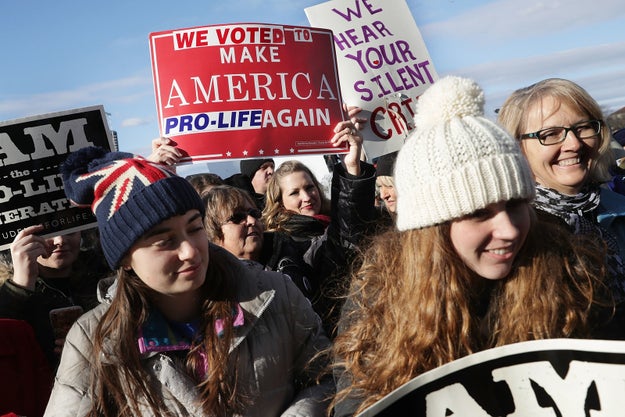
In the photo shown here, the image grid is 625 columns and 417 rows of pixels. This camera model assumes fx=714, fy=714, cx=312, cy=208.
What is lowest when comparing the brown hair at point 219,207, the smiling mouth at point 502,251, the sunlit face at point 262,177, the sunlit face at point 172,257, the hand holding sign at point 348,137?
the smiling mouth at point 502,251

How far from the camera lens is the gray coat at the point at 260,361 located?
2422 mm

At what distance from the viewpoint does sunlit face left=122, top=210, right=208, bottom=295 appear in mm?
2490

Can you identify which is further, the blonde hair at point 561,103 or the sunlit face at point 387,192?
the sunlit face at point 387,192

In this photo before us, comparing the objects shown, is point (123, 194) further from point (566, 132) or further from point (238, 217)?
point (566, 132)

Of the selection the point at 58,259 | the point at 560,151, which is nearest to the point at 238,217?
the point at 58,259

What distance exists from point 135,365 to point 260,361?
0.43m

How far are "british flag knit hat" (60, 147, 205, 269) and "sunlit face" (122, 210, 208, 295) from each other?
0.05 metres

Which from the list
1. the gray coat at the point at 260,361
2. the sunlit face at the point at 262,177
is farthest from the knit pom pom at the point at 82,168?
the sunlit face at the point at 262,177

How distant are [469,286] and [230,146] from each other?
2.21 meters

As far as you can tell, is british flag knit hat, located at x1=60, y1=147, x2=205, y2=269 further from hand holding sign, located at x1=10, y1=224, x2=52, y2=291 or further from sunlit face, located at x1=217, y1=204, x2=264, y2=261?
sunlit face, located at x1=217, y1=204, x2=264, y2=261

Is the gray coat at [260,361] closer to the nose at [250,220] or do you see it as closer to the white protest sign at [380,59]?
the nose at [250,220]

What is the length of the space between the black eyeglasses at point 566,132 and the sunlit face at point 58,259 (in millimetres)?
2366

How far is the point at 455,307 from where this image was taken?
2.05 metres

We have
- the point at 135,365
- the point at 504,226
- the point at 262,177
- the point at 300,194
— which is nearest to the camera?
the point at 504,226
